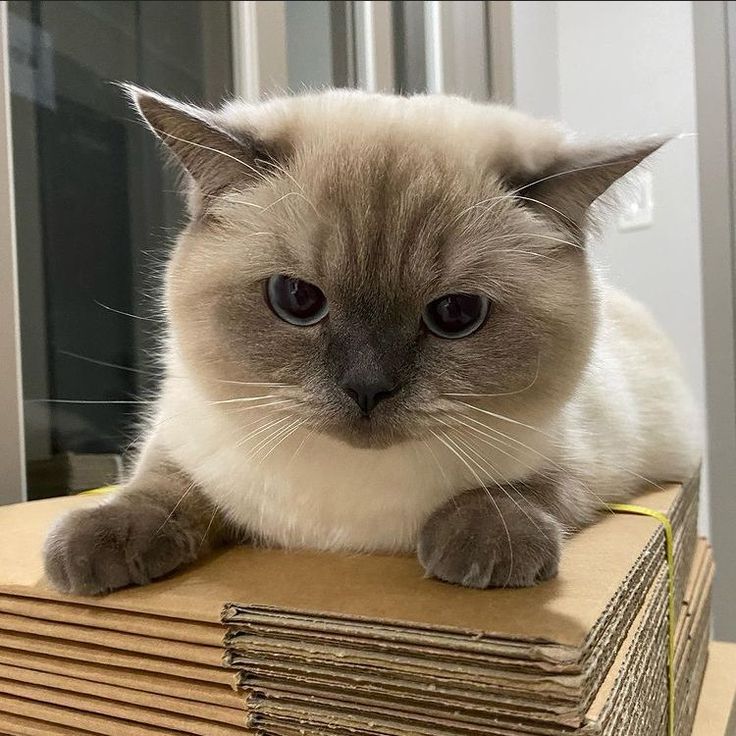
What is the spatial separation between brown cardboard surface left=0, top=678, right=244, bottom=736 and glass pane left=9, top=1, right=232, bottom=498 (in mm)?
707

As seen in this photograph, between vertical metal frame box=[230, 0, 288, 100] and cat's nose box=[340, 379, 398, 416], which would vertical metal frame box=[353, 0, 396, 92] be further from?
cat's nose box=[340, 379, 398, 416]

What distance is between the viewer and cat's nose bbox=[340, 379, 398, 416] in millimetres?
777

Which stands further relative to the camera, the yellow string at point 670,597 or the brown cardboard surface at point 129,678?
the yellow string at point 670,597

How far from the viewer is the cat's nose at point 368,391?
78 cm

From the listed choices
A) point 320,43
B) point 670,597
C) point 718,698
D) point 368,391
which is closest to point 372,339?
point 368,391

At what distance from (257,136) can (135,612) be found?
535 millimetres

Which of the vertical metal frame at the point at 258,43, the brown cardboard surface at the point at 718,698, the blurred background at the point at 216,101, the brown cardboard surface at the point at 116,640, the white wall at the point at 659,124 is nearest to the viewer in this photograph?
the brown cardboard surface at the point at 116,640

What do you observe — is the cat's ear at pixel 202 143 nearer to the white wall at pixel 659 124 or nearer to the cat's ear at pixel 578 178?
the cat's ear at pixel 578 178

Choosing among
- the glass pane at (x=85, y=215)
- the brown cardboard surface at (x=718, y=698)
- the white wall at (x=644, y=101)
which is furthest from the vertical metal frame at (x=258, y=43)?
the brown cardboard surface at (x=718, y=698)

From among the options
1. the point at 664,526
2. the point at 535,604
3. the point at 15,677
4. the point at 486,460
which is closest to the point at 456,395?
the point at 486,460

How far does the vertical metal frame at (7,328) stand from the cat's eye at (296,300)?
735 mm

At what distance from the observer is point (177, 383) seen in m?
1.08

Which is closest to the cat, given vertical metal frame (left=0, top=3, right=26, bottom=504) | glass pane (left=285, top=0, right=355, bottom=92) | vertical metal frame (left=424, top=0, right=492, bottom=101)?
vertical metal frame (left=0, top=3, right=26, bottom=504)

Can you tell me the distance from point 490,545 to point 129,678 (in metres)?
0.37
